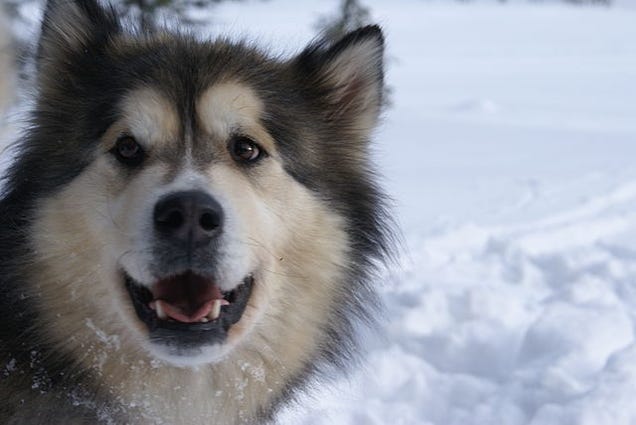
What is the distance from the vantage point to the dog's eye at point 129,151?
2.55m

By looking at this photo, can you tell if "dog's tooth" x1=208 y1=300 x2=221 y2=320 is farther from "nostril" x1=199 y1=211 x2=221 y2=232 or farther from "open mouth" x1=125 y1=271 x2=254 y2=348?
"nostril" x1=199 y1=211 x2=221 y2=232

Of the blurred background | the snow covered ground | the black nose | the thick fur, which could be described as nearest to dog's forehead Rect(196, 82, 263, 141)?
the black nose

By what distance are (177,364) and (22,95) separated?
1.34 metres

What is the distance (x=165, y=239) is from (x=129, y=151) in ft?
1.25

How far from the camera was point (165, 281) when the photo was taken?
2402 mm

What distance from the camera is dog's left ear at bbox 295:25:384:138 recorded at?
3082mm

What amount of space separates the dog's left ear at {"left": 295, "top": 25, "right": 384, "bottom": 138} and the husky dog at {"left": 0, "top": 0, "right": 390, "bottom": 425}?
133 millimetres

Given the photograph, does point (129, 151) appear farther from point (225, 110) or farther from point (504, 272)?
point (504, 272)

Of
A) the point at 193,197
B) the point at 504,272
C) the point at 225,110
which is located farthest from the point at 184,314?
the point at 504,272

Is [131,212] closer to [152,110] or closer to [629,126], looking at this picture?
[152,110]

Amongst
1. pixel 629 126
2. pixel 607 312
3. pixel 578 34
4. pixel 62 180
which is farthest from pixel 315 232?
pixel 578 34

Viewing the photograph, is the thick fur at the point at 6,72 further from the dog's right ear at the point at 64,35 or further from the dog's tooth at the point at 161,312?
the dog's tooth at the point at 161,312

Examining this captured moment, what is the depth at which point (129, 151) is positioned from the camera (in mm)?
2561

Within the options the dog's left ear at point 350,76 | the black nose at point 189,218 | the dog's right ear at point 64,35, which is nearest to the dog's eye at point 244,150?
the black nose at point 189,218
